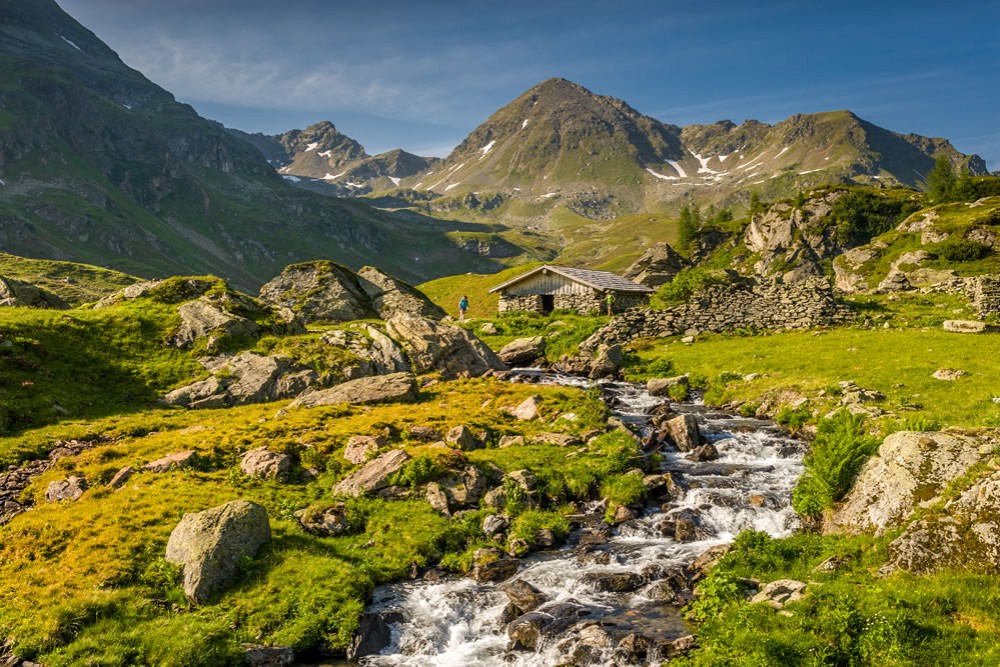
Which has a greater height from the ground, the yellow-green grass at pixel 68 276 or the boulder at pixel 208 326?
the yellow-green grass at pixel 68 276

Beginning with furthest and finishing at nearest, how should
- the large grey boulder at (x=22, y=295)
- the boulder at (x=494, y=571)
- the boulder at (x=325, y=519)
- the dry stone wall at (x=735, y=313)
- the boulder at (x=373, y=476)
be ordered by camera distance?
the dry stone wall at (x=735, y=313)
the large grey boulder at (x=22, y=295)
the boulder at (x=373, y=476)
the boulder at (x=325, y=519)
the boulder at (x=494, y=571)

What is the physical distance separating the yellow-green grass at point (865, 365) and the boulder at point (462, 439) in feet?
57.3

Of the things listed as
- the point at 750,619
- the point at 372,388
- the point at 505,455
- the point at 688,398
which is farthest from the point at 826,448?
the point at 372,388

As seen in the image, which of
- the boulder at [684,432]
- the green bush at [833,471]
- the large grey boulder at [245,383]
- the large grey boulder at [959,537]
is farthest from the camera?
the large grey boulder at [245,383]

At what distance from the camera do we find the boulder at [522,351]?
51.2 m

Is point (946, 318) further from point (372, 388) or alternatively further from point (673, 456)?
point (372, 388)

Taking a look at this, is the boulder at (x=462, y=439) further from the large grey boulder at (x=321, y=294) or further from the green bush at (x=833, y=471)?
the large grey boulder at (x=321, y=294)

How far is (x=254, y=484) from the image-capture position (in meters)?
22.2

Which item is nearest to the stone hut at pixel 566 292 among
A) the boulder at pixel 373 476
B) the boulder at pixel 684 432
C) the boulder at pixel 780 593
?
the boulder at pixel 684 432

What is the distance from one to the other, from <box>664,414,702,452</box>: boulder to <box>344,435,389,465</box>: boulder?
14.5m

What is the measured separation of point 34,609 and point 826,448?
2501 cm

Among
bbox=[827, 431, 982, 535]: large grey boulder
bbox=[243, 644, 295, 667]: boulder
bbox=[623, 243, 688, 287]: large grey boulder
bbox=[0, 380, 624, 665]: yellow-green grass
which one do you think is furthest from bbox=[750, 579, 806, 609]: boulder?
bbox=[623, 243, 688, 287]: large grey boulder

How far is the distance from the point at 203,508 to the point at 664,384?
97.1 feet

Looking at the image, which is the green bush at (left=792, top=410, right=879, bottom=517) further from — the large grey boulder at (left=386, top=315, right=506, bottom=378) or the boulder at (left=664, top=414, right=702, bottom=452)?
the large grey boulder at (left=386, top=315, right=506, bottom=378)
